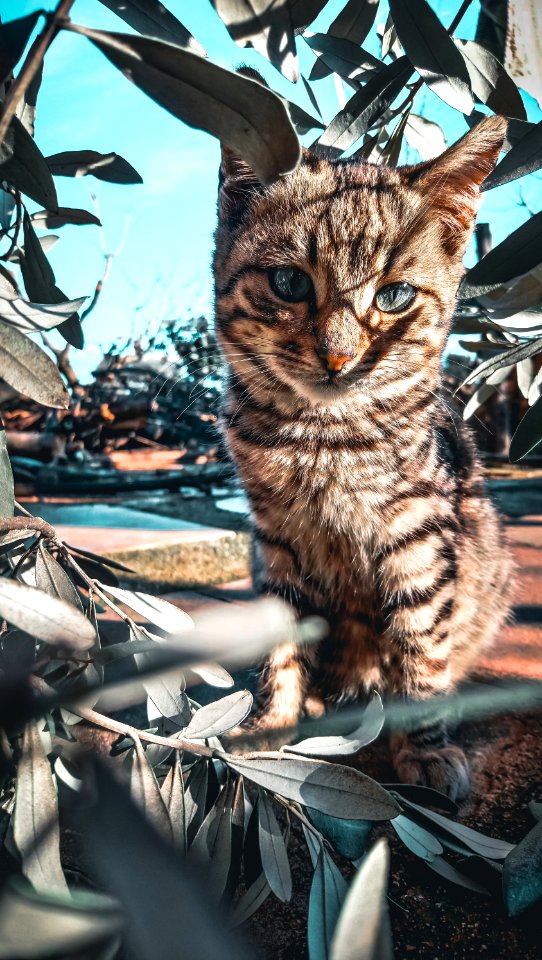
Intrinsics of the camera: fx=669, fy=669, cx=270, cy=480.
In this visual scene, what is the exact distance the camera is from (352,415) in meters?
1.31

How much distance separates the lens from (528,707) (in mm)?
1199

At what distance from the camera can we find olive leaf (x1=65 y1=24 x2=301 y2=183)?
453mm

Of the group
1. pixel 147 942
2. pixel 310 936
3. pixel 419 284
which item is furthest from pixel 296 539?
pixel 147 942

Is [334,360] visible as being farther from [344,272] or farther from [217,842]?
[217,842]

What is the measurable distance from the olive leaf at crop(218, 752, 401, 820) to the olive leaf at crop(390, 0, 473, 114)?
2.56 ft

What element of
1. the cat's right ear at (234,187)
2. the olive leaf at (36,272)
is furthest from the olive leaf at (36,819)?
the cat's right ear at (234,187)

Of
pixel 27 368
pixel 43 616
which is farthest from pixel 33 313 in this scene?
pixel 43 616

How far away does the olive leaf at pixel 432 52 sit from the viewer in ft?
2.37

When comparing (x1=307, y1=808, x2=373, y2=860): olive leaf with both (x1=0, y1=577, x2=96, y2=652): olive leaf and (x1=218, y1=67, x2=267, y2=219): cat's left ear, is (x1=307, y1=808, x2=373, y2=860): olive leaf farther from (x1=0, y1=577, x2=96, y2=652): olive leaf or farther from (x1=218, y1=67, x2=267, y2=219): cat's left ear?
(x1=218, y1=67, x2=267, y2=219): cat's left ear

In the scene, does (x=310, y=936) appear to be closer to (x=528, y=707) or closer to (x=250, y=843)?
(x=250, y=843)

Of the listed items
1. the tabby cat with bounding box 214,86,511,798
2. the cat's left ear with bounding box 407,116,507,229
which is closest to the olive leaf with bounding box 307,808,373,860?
the tabby cat with bounding box 214,86,511,798

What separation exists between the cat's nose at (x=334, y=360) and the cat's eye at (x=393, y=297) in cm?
15

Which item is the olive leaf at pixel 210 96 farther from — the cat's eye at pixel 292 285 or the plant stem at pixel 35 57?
the cat's eye at pixel 292 285

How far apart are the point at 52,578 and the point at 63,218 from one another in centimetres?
59
